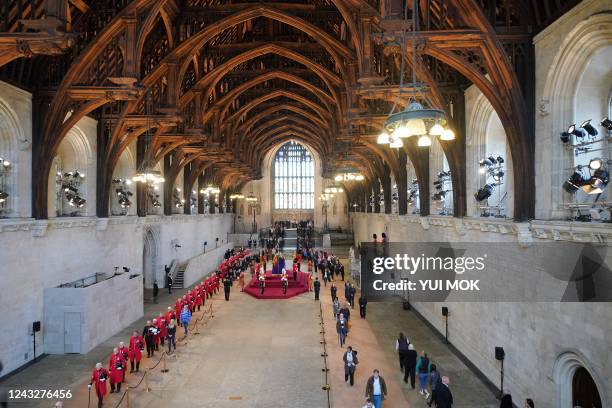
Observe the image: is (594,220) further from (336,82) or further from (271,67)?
(271,67)

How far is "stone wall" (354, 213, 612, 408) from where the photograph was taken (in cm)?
664

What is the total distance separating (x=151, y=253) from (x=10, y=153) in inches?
497

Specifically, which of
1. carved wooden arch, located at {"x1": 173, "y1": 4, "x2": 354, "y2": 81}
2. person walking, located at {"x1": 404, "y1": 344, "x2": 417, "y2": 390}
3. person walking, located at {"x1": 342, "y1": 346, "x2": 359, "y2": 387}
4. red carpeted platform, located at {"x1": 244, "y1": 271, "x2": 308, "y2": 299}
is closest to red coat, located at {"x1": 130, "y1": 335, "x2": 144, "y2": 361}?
person walking, located at {"x1": 342, "y1": 346, "x2": 359, "y2": 387}

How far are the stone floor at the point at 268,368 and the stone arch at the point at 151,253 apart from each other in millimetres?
7306

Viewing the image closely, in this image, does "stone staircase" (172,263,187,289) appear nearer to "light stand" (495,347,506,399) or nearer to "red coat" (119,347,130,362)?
"red coat" (119,347,130,362)

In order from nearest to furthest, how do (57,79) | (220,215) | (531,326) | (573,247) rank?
(573,247) < (531,326) < (57,79) < (220,215)

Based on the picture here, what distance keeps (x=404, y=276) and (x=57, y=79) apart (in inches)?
643

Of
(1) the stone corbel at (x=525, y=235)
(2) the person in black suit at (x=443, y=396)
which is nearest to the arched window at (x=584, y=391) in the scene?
(2) the person in black suit at (x=443, y=396)

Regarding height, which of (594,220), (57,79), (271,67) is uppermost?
(271,67)

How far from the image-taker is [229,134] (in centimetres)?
2919

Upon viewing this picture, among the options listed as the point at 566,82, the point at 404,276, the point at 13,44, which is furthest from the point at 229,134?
the point at 566,82

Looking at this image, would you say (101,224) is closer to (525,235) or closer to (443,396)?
(443,396)

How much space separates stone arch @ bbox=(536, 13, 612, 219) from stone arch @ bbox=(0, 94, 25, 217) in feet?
42.9

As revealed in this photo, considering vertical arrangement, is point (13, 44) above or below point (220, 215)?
above
